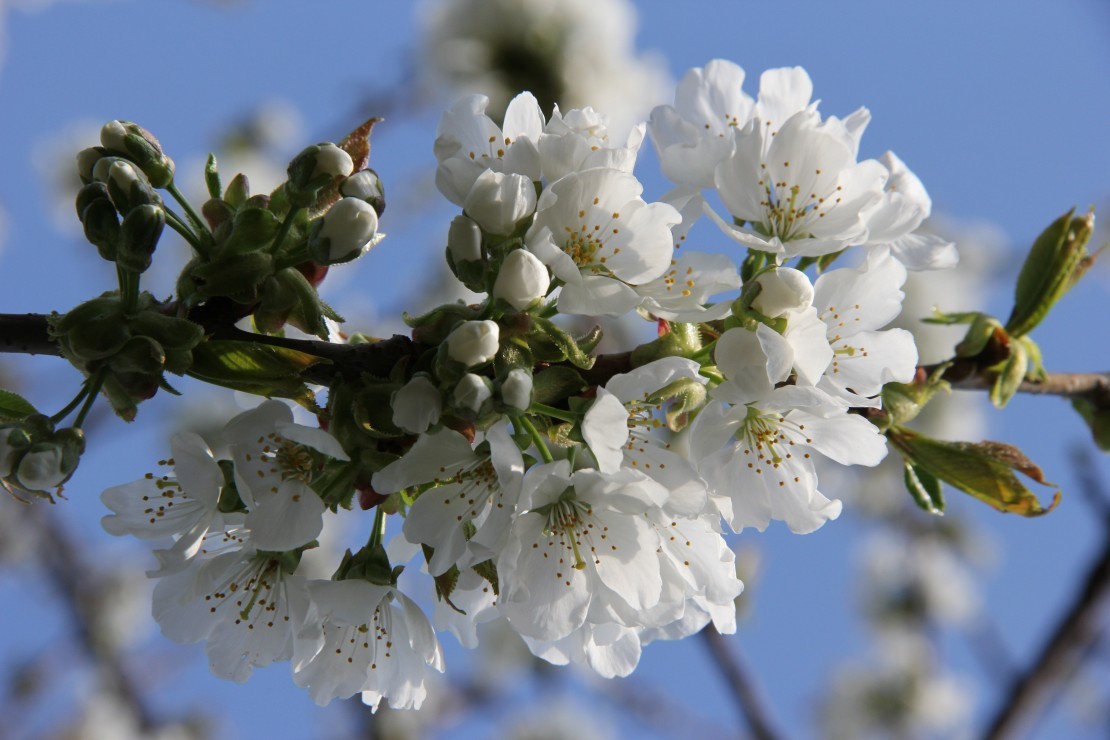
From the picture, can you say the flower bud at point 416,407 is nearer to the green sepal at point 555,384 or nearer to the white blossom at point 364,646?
the green sepal at point 555,384

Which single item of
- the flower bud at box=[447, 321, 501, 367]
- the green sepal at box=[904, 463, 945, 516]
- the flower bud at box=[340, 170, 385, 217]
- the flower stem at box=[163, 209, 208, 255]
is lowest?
the green sepal at box=[904, 463, 945, 516]

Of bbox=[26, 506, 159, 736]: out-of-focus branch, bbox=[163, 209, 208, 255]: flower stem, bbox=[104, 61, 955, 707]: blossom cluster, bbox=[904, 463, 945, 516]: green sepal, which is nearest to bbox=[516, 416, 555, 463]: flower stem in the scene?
bbox=[104, 61, 955, 707]: blossom cluster

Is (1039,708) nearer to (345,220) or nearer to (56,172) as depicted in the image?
(345,220)

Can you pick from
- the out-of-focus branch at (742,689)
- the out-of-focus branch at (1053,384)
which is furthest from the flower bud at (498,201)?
the out-of-focus branch at (742,689)

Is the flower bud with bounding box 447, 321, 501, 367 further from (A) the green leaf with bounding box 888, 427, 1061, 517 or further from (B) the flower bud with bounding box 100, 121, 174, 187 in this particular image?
(A) the green leaf with bounding box 888, 427, 1061, 517

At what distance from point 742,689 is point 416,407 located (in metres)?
2.59

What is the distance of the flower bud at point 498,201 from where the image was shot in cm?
126

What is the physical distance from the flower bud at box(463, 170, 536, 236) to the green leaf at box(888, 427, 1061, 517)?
0.74m

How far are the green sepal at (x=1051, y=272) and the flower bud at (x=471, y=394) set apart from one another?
1.06 m

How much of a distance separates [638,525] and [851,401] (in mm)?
316

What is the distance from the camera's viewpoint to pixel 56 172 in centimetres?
769

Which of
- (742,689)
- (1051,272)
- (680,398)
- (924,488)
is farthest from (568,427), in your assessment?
(742,689)

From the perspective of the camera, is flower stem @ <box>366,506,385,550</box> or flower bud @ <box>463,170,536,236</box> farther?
flower stem @ <box>366,506,385,550</box>

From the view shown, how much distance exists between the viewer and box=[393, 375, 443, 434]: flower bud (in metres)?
1.17
